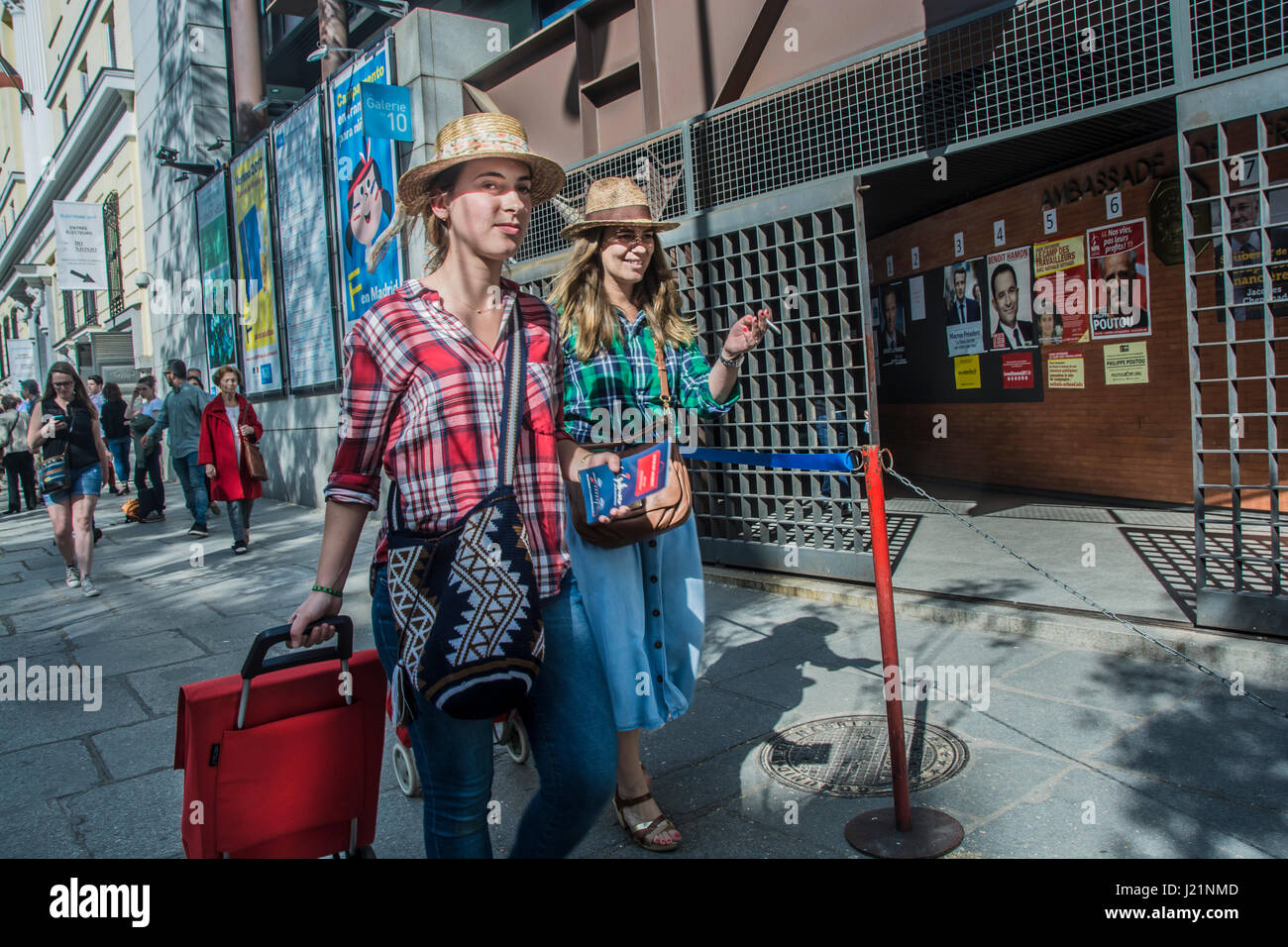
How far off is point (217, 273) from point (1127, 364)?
13939 millimetres

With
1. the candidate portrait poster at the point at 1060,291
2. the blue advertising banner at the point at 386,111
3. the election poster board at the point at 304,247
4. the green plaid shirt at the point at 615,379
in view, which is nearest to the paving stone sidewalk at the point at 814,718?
the green plaid shirt at the point at 615,379

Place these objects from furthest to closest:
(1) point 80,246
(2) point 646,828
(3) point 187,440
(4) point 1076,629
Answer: (1) point 80,246 → (3) point 187,440 → (4) point 1076,629 → (2) point 646,828

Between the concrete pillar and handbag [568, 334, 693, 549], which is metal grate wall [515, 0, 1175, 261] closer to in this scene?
handbag [568, 334, 693, 549]

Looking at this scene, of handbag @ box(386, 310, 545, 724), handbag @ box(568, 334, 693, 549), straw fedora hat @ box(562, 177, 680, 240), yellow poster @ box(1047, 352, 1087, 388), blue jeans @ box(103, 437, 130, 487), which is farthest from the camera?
blue jeans @ box(103, 437, 130, 487)

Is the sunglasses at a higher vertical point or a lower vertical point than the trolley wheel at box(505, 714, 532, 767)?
higher

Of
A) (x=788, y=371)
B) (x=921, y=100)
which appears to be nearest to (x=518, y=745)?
(x=788, y=371)

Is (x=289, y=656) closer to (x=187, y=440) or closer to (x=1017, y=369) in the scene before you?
(x=1017, y=369)

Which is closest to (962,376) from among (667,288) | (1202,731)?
(1202,731)

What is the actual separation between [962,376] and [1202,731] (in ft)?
22.9

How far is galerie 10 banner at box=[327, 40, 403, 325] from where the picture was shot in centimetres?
1067

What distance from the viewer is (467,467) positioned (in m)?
2.03

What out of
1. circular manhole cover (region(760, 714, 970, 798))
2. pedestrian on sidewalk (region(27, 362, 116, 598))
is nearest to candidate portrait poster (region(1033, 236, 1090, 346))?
circular manhole cover (region(760, 714, 970, 798))

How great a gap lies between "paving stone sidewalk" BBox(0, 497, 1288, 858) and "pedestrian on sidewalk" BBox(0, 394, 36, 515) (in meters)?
11.0

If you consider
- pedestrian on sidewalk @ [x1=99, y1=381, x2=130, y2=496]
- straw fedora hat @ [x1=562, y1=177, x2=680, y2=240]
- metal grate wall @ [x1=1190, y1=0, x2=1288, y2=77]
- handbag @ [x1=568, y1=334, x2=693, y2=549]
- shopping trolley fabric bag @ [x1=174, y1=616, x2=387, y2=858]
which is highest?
metal grate wall @ [x1=1190, y1=0, x2=1288, y2=77]
